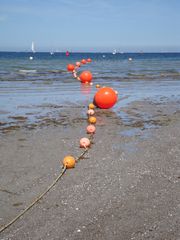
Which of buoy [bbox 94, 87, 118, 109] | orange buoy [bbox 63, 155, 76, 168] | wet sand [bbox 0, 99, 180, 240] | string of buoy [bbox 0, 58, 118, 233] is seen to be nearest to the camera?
wet sand [bbox 0, 99, 180, 240]

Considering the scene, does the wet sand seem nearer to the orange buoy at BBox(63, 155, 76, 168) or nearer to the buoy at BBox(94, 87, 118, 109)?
the orange buoy at BBox(63, 155, 76, 168)

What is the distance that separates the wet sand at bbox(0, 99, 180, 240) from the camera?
506 cm

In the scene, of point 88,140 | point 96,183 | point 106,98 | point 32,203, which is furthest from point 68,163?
A: point 106,98

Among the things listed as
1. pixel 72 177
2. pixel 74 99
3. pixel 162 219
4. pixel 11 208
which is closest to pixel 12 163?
pixel 72 177

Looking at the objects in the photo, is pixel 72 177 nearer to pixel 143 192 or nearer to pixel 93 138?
pixel 143 192

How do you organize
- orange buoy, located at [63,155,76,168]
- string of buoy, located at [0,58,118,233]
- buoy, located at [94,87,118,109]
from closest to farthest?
1. string of buoy, located at [0,58,118,233]
2. orange buoy, located at [63,155,76,168]
3. buoy, located at [94,87,118,109]

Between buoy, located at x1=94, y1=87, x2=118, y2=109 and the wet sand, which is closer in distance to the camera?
the wet sand

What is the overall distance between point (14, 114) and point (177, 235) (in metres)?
9.43

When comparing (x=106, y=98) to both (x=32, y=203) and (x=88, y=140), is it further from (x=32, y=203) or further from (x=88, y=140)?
(x=32, y=203)

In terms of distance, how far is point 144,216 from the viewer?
536 cm

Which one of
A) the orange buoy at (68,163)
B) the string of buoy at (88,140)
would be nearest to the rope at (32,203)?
the string of buoy at (88,140)

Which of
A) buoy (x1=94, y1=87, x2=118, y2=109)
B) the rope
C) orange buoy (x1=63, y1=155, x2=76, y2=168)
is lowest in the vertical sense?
the rope

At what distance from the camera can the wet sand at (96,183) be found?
5.06m

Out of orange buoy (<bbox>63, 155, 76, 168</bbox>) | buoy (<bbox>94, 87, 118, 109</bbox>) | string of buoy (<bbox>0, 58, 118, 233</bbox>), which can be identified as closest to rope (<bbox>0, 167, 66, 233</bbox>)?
string of buoy (<bbox>0, 58, 118, 233</bbox>)
